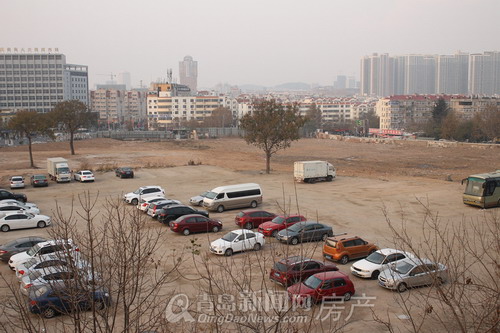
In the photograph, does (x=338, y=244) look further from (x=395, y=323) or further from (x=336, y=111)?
(x=336, y=111)

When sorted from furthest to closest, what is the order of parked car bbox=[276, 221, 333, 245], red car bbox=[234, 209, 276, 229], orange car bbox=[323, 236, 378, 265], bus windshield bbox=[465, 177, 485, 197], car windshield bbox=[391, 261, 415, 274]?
bus windshield bbox=[465, 177, 485, 197]
red car bbox=[234, 209, 276, 229]
parked car bbox=[276, 221, 333, 245]
orange car bbox=[323, 236, 378, 265]
car windshield bbox=[391, 261, 415, 274]

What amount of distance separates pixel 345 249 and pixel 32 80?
5520 inches

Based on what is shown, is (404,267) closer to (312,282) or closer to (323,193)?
(312,282)

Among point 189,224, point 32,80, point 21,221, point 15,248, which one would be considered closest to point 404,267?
point 189,224

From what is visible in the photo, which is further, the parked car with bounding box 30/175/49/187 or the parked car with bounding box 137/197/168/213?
the parked car with bounding box 30/175/49/187

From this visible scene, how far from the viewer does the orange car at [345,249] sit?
1636cm

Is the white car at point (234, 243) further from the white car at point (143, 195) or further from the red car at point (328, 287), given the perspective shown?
the white car at point (143, 195)

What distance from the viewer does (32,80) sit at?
13900 centimetres

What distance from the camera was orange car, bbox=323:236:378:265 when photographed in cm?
1636

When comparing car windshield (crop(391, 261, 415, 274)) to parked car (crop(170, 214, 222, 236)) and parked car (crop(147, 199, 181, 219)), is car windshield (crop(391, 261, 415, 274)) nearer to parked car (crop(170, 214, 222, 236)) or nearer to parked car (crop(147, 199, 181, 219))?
parked car (crop(170, 214, 222, 236))

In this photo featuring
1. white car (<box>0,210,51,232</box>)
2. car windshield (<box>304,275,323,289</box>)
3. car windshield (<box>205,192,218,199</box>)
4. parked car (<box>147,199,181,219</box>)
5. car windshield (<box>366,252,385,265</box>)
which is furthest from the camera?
car windshield (<box>205,192,218,199</box>)

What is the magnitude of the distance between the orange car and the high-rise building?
434ft

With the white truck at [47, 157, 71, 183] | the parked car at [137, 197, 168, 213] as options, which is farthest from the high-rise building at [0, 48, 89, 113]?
the parked car at [137, 197, 168, 213]

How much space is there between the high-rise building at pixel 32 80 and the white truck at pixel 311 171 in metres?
116
